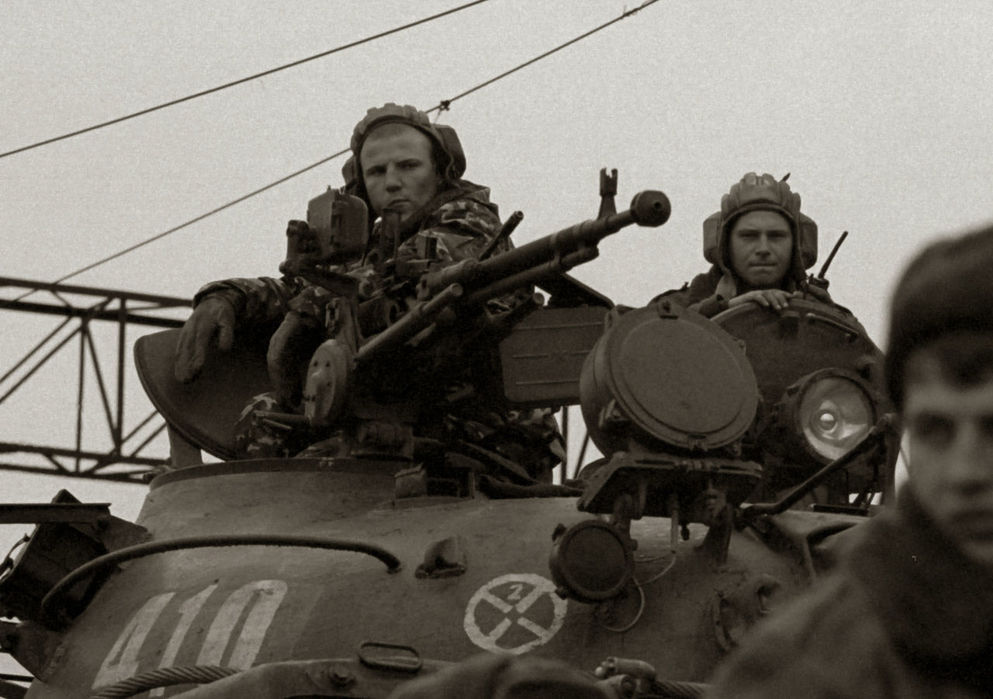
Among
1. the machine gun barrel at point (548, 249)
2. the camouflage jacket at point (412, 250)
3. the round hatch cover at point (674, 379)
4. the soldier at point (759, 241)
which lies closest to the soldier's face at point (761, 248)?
the soldier at point (759, 241)

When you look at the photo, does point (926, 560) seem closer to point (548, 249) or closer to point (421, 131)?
point (548, 249)

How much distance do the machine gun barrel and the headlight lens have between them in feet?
3.26

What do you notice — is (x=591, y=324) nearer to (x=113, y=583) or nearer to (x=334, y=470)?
(x=334, y=470)

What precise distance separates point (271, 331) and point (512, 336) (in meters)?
1.99

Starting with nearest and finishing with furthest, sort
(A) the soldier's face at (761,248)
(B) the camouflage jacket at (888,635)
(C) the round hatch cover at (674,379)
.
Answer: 1. (B) the camouflage jacket at (888,635)
2. (C) the round hatch cover at (674,379)
3. (A) the soldier's face at (761,248)

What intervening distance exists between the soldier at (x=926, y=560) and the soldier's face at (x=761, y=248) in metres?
6.66

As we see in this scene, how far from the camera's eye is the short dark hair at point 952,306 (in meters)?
1.67

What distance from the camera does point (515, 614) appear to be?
5840 mm

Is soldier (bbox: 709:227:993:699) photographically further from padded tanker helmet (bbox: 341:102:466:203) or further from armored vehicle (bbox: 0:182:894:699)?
padded tanker helmet (bbox: 341:102:466:203)

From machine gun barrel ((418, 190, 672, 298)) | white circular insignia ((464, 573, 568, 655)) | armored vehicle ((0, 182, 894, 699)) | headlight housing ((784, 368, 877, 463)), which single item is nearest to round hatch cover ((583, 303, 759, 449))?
armored vehicle ((0, 182, 894, 699))

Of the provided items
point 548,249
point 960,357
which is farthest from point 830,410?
point 960,357

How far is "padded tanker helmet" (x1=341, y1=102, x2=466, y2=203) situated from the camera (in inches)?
346

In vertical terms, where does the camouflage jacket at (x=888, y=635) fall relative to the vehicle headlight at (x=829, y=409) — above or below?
below

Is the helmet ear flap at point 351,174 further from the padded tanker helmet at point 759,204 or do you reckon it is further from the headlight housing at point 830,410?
the headlight housing at point 830,410
